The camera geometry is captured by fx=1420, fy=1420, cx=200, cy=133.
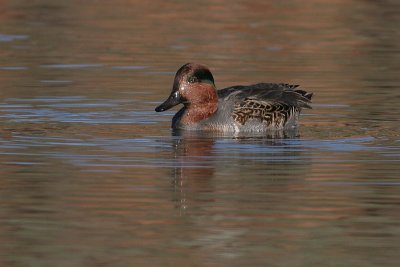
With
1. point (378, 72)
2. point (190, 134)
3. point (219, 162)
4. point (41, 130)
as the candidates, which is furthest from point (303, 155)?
point (378, 72)

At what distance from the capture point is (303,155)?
1378cm

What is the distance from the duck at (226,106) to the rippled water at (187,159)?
26cm

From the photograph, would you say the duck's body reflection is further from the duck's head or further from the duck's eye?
the duck's eye

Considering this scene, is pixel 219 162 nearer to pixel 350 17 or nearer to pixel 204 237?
pixel 204 237

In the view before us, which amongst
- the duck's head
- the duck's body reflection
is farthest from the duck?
the duck's body reflection

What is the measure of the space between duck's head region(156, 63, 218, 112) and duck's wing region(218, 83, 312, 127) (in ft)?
0.72

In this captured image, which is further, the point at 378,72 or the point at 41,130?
the point at 378,72

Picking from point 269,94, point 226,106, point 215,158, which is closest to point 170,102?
point 226,106

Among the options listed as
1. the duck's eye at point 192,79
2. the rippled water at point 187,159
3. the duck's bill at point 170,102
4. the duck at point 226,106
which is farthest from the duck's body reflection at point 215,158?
the duck's eye at point 192,79

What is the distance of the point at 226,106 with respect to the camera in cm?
1578

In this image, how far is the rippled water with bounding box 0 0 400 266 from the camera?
33.1ft

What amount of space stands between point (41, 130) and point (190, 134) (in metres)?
1.62

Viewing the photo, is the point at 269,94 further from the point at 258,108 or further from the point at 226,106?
the point at 226,106

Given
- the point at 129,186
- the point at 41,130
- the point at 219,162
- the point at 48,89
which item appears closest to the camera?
the point at 129,186
